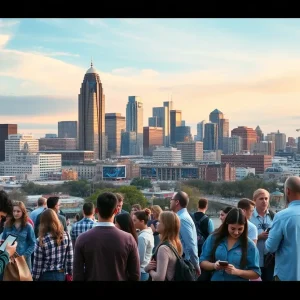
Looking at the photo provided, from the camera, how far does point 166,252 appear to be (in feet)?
7.64

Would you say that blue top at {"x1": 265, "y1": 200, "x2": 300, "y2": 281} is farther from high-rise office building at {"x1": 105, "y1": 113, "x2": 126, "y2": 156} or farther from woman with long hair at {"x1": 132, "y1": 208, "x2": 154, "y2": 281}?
high-rise office building at {"x1": 105, "y1": 113, "x2": 126, "y2": 156}

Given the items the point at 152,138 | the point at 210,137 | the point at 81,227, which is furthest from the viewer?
the point at 152,138

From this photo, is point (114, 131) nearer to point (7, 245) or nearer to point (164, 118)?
point (164, 118)

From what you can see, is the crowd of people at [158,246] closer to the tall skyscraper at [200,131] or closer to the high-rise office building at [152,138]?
the tall skyscraper at [200,131]

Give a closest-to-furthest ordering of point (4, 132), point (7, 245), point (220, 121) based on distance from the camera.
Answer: point (7, 245)
point (4, 132)
point (220, 121)

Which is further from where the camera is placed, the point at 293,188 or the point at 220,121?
the point at 220,121

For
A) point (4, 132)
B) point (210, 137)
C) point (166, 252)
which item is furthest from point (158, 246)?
point (210, 137)

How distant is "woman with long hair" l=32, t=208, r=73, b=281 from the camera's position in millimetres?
2645

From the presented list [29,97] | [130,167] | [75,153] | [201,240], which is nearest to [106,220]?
[201,240]

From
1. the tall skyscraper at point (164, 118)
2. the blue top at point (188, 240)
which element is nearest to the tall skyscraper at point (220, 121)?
the tall skyscraper at point (164, 118)

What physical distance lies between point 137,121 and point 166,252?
219 ft

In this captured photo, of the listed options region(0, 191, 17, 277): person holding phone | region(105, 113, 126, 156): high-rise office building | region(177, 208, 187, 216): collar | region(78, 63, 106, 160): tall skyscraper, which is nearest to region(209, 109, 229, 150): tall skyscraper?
region(105, 113, 126, 156): high-rise office building
